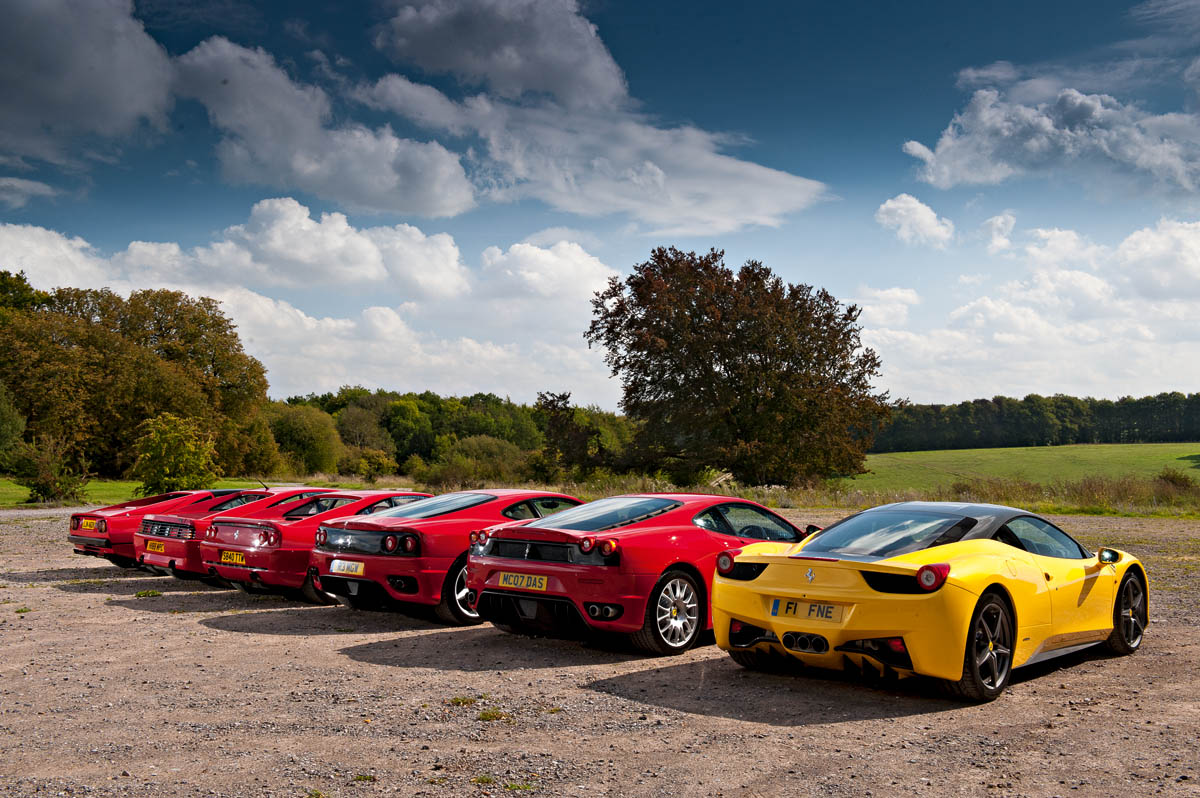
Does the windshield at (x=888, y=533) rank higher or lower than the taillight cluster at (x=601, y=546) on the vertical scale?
higher

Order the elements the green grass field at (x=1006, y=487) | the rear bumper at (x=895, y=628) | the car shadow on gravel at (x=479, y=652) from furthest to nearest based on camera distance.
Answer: the green grass field at (x=1006, y=487)
the car shadow on gravel at (x=479, y=652)
the rear bumper at (x=895, y=628)

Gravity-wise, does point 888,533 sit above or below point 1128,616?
above

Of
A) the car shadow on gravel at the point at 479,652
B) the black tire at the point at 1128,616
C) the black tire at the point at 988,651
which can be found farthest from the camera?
the black tire at the point at 1128,616

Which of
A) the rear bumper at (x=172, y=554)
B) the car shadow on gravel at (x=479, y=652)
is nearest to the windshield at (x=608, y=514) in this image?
the car shadow on gravel at (x=479, y=652)

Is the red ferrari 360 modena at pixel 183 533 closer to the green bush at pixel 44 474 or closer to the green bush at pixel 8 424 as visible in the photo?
the green bush at pixel 44 474

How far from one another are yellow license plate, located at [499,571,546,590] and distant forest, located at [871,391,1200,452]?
80479mm

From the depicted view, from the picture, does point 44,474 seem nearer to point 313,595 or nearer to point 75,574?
point 75,574

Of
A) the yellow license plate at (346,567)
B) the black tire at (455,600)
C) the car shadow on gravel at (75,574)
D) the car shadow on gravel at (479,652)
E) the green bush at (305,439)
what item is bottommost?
the car shadow on gravel at (75,574)

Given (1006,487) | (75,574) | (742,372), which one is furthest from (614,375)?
(75,574)

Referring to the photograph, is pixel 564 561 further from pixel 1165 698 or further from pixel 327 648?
pixel 1165 698

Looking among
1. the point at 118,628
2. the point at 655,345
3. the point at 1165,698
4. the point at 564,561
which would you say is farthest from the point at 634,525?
the point at 655,345

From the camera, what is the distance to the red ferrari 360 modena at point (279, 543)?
10820mm

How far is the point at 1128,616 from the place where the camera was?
26.5 ft

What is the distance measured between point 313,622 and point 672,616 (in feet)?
13.9
